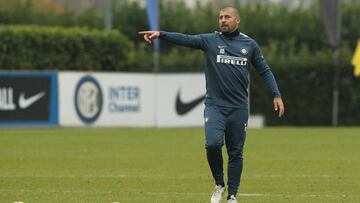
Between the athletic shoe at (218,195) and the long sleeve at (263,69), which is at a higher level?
the long sleeve at (263,69)

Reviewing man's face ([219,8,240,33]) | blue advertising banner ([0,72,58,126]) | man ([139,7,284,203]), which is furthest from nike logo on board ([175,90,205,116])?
man's face ([219,8,240,33])

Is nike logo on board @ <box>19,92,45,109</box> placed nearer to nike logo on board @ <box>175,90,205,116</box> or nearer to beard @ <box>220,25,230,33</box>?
nike logo on board @ <box>175,90,205,116</box>

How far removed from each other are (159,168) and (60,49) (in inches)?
845

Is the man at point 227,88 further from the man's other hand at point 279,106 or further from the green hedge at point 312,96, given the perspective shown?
the green hedge at point 312,96

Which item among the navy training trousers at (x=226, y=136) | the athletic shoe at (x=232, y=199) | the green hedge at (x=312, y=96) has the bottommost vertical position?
the green hedge at (x=312, y=96)

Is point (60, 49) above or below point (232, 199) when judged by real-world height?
below

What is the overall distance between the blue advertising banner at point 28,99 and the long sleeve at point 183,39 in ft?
69.5

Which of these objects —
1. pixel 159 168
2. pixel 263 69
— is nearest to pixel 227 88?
pixel 263 69

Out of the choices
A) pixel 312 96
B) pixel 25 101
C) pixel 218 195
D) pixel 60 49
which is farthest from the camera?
pixel 312 96

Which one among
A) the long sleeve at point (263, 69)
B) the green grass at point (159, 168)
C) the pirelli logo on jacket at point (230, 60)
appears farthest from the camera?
the green grass at point (159, 168)

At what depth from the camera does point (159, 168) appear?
18.5 meters

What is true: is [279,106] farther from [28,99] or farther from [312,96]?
[312,96]

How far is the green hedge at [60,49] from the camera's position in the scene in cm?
3844

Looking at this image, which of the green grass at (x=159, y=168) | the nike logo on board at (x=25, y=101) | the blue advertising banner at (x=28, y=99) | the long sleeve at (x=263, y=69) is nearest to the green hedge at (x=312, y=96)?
the blue advertising banner at (x=28, y=99)
